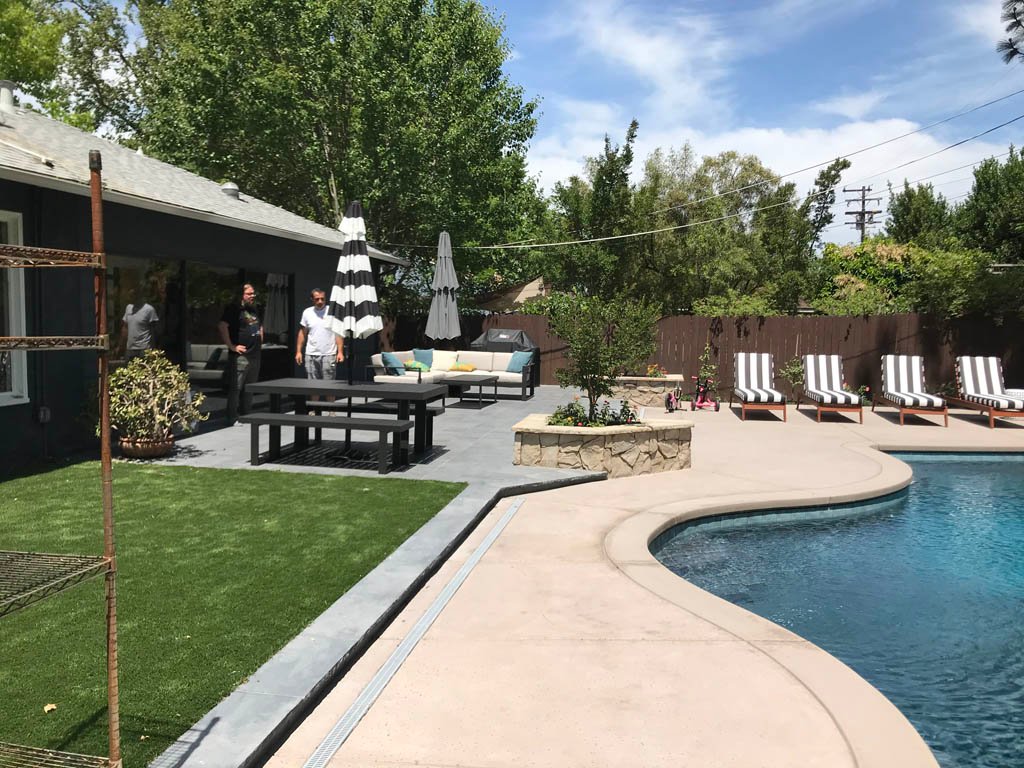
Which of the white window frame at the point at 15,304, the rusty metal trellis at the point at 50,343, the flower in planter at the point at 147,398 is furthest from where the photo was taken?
the flower in planter at the point at 147,398

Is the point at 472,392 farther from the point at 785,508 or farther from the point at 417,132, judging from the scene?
the point at 785,508

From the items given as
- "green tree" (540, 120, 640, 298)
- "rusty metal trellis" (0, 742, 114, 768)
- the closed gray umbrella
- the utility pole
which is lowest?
"rusty metal trellis" (0, 742, 114, 768)

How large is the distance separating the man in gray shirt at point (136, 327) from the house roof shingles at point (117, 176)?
1219 mm

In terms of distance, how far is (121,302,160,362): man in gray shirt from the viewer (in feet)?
28.5

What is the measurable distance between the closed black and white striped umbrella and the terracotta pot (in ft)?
7.60

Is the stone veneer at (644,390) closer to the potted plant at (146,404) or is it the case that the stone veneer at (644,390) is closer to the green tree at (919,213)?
the potted plant at (146,404)

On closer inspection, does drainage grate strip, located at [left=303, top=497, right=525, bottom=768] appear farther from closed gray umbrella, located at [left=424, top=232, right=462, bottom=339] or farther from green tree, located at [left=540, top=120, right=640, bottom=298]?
green tree, located at [left=540, top=120, right=640, bottom=298]

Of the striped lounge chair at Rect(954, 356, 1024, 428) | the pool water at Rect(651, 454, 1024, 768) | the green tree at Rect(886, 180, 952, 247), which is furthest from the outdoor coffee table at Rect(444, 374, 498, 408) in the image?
the green tree at Rect(886, 180, 952, 247)

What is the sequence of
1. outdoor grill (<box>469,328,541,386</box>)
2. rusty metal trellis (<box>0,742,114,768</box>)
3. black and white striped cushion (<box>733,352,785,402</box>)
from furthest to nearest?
outdoor grill (<box>469,328,541,386</box>), black and white striped cushion (<box>733,352,785,402</box>), rusty metal trellis (<box>0,742,114,768</box>)

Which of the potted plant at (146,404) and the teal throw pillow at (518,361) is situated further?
the teal throw pillow at (518,361)

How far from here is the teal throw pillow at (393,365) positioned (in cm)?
1423

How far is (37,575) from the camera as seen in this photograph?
6.95 ft

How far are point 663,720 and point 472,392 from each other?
13634mm

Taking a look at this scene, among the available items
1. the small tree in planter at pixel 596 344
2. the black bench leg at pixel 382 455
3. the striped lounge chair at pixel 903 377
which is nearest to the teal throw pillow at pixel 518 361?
the small tree in planter at pixel 596 344
